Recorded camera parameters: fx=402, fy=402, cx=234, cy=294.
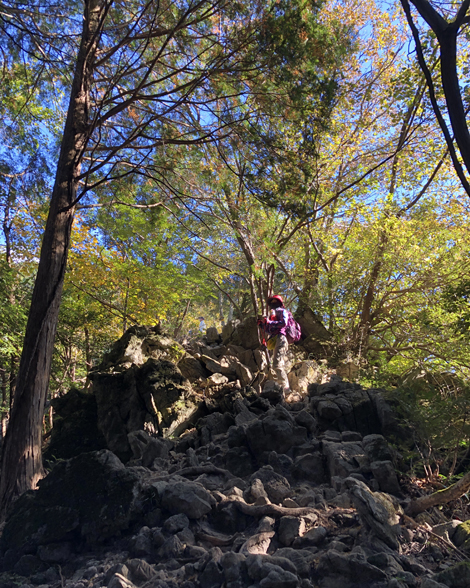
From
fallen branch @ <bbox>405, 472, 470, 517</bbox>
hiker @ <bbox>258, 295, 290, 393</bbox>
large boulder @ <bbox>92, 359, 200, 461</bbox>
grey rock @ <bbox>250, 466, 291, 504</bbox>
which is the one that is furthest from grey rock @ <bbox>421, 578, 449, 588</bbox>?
hiker @ <bbox>258, 295, 290, 393</bbox>

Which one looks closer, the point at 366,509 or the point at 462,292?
the point at 366,509

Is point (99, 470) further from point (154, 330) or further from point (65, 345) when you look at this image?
point (65, 345)

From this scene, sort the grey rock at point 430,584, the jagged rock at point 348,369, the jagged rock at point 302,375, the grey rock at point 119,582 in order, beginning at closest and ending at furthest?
the grey rock at point 430,584
the grey rock at point 119,582
the jagged rock at point 302,375
the jagged rock at point 348,369

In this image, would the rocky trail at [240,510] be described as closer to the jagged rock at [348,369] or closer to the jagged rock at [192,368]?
the jagged rock at [192,368]

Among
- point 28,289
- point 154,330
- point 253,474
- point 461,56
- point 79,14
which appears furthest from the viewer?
point 28,289

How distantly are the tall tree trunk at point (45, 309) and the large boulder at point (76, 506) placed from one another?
1.04m

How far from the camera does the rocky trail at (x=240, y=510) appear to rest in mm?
2719

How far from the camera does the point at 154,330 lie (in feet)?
26.3

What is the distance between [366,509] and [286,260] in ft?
37.2

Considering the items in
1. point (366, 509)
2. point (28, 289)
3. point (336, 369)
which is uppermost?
point (28, 289)

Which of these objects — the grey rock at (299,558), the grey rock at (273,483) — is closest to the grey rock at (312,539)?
the grey rock at (299,558)

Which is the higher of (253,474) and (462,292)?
(462,292)

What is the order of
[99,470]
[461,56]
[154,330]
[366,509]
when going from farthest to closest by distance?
[461,56], [154,330], [99,470], [366,509]

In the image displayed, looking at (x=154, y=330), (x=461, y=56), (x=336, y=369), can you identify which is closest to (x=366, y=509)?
(x=154, y=330)
